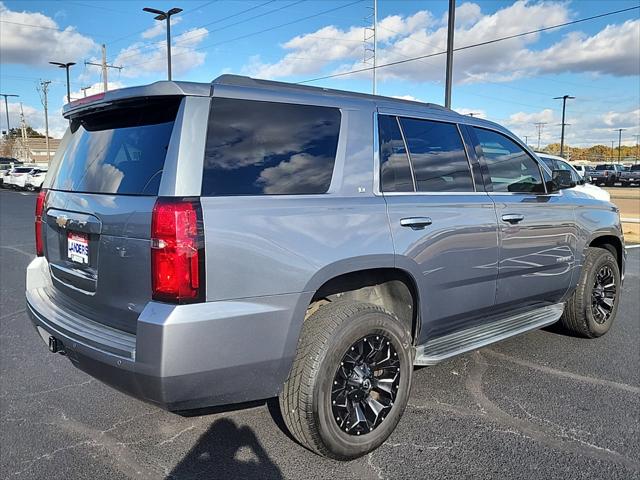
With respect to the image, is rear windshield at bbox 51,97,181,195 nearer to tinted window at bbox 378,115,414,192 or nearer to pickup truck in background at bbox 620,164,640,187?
tinted window at bbox 378,115,414,192

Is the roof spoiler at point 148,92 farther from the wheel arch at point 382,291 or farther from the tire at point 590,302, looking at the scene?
the tire at point 590,302

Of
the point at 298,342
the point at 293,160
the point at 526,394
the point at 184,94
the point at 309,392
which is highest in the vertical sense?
the point at 184,94

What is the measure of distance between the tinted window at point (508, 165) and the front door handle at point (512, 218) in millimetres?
215

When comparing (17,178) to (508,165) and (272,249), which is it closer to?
(508,165)

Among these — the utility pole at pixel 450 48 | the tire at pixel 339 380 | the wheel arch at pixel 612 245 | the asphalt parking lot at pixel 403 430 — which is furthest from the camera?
the utility pole at pixel 450 48

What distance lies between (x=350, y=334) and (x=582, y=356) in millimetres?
2799

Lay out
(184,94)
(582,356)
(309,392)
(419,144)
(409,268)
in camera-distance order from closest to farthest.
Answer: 1. (184,94)
2. (309,392)
3. (409,268)
4. (419,144)
5. (582,356)

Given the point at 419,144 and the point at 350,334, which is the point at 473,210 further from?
the point at 350,334

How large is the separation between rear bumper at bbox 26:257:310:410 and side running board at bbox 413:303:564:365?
1.15 metres

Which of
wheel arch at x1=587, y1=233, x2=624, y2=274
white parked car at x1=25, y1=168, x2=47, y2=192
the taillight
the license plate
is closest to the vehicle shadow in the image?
the taillight

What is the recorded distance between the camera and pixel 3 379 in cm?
398

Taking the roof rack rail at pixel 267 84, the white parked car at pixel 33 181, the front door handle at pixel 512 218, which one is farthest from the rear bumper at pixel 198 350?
A: the white parked car at pixel 33 181

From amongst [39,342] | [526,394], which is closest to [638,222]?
[526,394]

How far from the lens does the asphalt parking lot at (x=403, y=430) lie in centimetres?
286
